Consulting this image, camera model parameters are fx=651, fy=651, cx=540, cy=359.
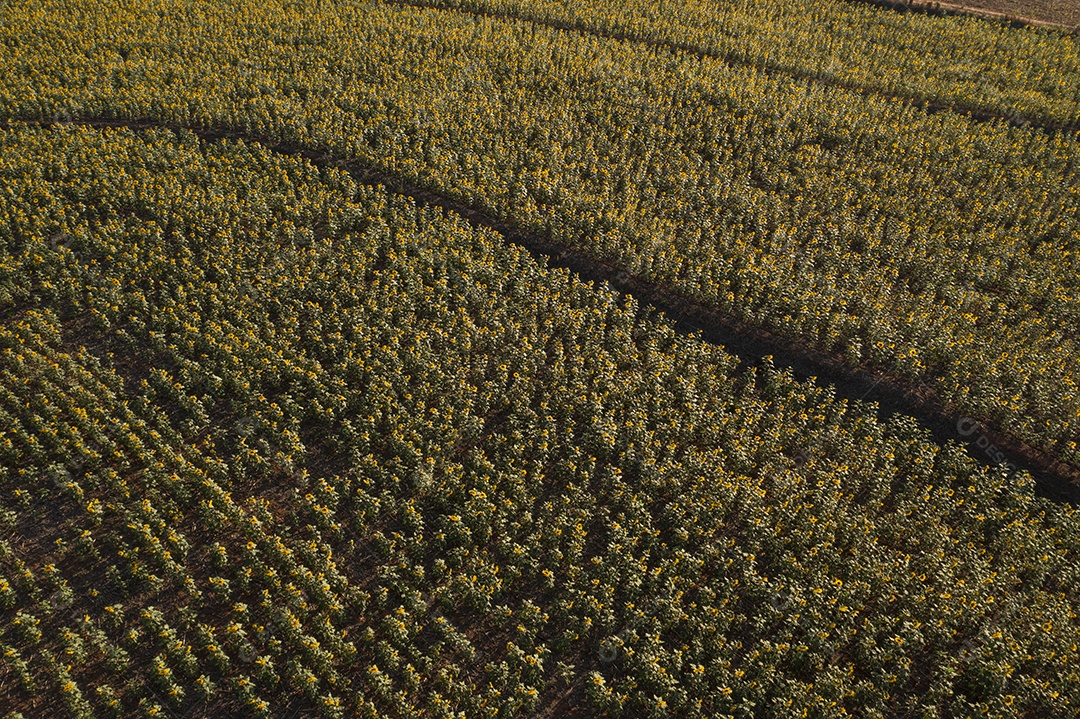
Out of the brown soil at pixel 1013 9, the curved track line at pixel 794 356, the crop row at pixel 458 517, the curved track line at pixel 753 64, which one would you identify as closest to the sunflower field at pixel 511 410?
the crop row at pixel 458 517

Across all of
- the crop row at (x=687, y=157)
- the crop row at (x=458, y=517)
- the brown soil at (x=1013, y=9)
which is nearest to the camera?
the crop row at (x=458, y=517)

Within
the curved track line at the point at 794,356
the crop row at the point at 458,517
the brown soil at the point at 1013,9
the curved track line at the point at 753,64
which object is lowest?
the crop row at the point at 458,517

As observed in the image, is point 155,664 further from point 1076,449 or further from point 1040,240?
point 1040,240

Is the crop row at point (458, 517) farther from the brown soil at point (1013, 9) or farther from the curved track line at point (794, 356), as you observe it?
the brown soil at point (1013, 9)

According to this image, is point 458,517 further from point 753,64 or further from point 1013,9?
point 1013,9

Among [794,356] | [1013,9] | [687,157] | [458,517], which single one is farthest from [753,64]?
[458,517]

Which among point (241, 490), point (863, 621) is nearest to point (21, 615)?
point (241, 490)

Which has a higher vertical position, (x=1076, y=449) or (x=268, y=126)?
(x=268, y=126)
